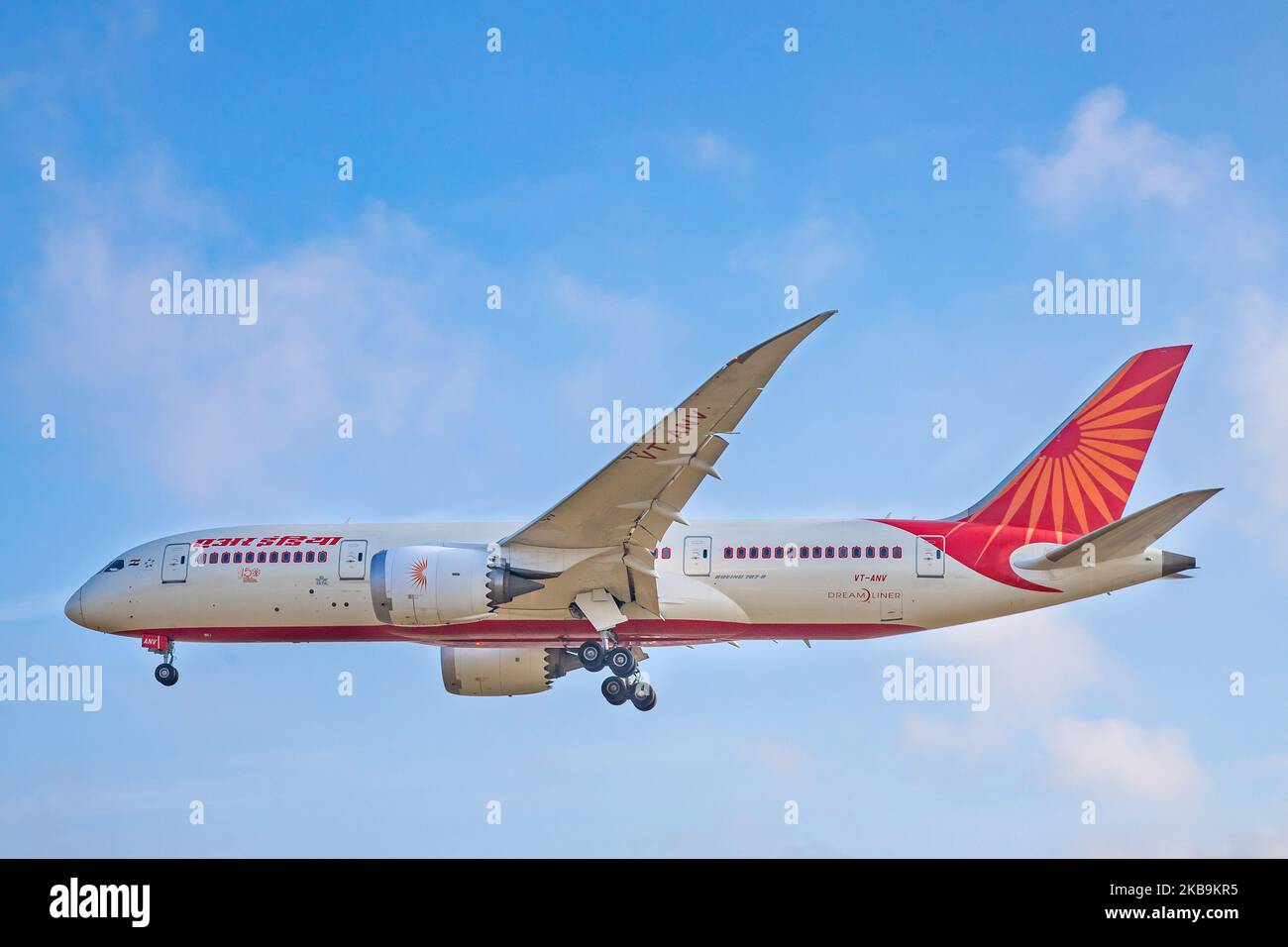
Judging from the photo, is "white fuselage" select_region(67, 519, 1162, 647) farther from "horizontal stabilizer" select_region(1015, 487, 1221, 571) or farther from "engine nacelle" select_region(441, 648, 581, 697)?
"engine nacelle" select_region(441, 648, 581, 697)

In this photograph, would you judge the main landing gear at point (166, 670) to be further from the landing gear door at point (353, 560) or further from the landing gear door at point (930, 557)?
the landing gear door at point (930, 557)

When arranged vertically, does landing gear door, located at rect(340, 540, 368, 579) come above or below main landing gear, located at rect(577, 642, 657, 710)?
above

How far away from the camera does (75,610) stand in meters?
34.3

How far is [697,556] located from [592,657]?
306 cm

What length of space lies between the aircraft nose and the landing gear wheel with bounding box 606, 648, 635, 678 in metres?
12.4

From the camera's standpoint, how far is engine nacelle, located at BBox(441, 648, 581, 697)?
3425cm

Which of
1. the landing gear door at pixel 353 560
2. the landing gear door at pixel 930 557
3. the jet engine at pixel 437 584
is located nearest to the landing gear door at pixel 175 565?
the landing gear door at pixel 353 560

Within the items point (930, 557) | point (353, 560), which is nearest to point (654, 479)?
point (930, 557)

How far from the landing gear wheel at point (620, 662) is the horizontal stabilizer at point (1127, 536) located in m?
8.30

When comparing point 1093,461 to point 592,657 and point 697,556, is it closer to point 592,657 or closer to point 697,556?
point 697,556

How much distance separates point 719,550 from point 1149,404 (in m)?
10.2

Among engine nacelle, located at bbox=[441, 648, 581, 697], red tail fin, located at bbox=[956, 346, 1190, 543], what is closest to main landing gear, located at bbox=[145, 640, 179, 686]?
engine nacelle, located at bbox=[441, 648, 581, 697]
